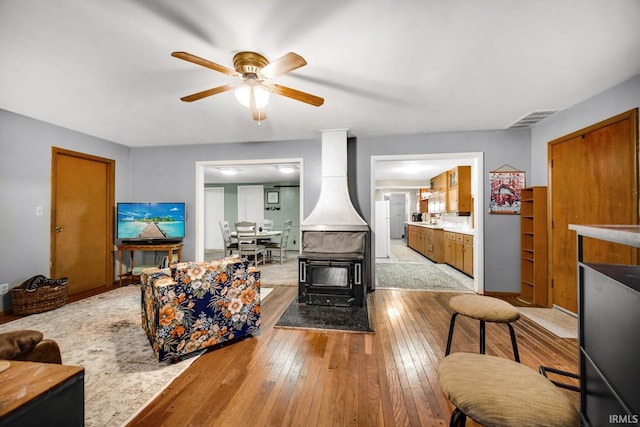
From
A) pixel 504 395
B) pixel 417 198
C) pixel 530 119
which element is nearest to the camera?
pixel 504 395

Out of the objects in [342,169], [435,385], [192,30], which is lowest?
[435,385]

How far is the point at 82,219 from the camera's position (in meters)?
3.94

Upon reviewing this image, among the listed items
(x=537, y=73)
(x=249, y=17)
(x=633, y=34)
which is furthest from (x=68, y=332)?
(x=633, y=34)

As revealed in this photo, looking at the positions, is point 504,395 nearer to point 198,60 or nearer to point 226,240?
point 198,60

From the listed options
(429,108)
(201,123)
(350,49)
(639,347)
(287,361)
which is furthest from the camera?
(201,123)

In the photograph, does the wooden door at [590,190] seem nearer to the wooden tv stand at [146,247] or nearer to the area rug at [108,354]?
the area rug at [108,354]

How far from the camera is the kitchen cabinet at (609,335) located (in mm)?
770

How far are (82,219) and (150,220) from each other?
88 cm

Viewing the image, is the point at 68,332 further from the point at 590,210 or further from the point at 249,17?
the point at 590,210

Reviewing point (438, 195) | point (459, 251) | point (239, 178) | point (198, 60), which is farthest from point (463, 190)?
point (239, 178)

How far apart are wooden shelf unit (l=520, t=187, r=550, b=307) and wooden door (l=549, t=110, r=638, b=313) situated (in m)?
0.08

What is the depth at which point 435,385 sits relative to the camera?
178 centimetres

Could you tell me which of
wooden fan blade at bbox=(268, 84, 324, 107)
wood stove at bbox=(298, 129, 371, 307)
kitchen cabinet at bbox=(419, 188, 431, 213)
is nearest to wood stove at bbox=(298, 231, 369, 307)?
wood stove at bbox=(298, 129, 371, 307)

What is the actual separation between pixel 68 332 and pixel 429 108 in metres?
4.42
